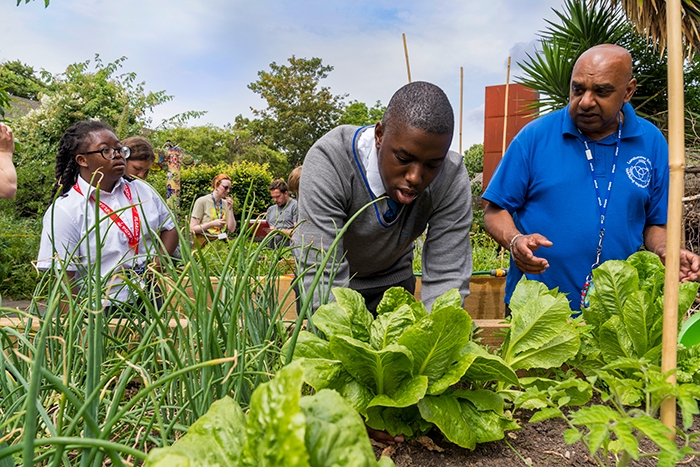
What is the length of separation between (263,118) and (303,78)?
391 cm

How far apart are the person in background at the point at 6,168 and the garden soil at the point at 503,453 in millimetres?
2065

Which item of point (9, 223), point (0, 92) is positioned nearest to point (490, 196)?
point (0, 92)

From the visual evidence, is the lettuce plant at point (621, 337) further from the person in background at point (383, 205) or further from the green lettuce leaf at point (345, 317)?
the person in background at point (383, 205)

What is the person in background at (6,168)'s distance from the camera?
81.7 inches

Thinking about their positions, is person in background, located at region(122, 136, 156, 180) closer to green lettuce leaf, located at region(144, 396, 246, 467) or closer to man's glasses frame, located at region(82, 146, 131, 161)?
man's glasses frame, located at region(82, 146, 131, 161)

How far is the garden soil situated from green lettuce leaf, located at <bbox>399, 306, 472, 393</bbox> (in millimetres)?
124

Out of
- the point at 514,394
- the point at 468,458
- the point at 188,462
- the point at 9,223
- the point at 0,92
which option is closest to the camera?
the point at 188,462

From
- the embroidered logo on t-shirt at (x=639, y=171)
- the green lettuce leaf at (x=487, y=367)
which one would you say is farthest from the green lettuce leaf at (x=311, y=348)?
the embroidered logo on t-shirt at (x=639, y=171)

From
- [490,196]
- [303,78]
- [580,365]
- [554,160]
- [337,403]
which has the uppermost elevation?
[303,78]

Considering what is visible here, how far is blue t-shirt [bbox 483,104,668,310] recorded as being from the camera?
5.96ft

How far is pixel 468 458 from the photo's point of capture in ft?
2.77

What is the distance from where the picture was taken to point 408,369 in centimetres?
85

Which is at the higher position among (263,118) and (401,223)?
(263,118)

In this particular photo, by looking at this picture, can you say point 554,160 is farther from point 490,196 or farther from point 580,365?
point 580,365
